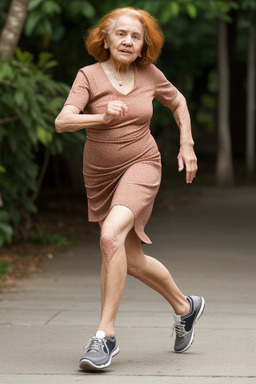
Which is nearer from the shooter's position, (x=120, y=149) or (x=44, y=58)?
(x=120, y=149)

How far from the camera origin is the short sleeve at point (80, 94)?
16.2 ft

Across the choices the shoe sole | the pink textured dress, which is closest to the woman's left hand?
the pink textured dress

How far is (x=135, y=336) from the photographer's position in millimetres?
6000

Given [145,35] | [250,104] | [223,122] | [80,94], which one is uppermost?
[145,35]

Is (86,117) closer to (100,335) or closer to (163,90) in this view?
(163,90)

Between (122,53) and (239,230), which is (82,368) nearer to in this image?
(122,53)

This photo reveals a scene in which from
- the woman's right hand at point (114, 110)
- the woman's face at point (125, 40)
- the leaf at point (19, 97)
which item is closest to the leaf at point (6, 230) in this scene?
the leaf at point (19, 97)

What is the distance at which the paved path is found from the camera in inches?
195

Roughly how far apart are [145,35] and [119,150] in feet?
2.19

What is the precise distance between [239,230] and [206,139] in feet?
96.0

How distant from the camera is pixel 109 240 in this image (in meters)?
4.89

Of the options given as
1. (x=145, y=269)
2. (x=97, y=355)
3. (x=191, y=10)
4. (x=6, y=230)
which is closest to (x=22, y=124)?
(x=6, y=230)

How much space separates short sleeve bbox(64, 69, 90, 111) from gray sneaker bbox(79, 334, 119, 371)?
124 cm

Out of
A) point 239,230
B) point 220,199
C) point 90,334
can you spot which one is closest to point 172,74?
point 220,199
